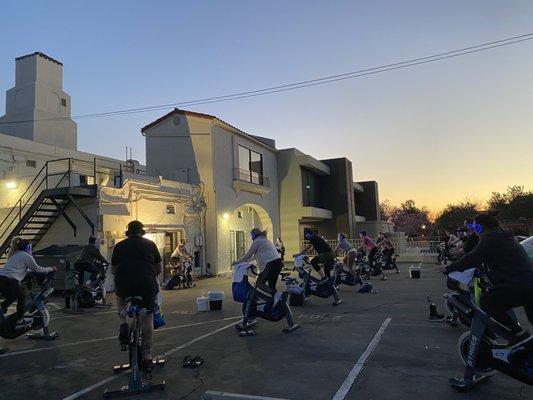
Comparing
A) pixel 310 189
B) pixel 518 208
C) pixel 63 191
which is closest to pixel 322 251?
pixel 63 191

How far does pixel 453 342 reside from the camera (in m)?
6.48

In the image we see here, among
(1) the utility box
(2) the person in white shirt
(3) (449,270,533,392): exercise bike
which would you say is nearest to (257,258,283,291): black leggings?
(2) the person in white shirt

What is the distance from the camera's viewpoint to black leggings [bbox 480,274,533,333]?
13.8ft

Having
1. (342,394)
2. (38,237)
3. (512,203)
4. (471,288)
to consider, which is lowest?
(342,394)

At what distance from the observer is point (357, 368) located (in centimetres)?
532

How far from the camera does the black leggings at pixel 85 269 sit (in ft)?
36.0

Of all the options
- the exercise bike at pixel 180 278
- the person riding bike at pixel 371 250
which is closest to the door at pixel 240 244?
the exercise bike at pixel 180 278

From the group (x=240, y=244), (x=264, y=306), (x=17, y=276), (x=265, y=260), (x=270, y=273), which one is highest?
(x=240, y=244)

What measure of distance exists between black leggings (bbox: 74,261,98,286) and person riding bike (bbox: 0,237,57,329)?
3.44 m

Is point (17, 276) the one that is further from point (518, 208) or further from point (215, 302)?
point (518, 208)

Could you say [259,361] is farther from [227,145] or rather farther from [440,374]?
[227,145]

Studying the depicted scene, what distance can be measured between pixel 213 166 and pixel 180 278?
21.1 ft

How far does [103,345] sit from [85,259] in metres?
4.23

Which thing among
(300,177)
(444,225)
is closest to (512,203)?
(444,225)
